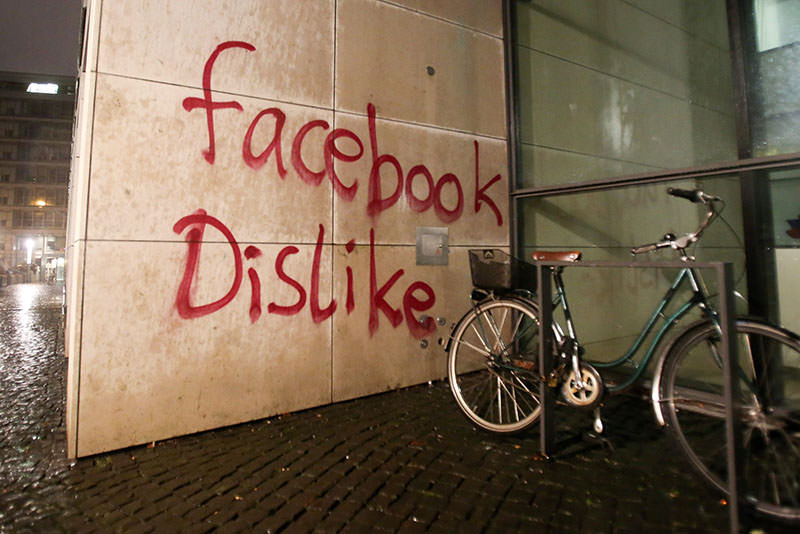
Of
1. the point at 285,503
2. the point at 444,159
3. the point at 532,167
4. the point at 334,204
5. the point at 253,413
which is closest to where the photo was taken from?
the point at 285,503

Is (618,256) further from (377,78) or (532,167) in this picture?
(377,78)

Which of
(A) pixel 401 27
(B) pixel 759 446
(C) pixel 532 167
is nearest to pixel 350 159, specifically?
(A) pixel 401 27

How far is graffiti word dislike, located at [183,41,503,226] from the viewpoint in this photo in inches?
119

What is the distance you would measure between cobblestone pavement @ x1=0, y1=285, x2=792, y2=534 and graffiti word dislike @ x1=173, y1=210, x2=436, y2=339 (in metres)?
0.78

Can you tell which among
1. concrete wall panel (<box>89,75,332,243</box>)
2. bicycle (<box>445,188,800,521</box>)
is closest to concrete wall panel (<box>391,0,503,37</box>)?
concrete wall panel (<box>89,75,332,243</box>)

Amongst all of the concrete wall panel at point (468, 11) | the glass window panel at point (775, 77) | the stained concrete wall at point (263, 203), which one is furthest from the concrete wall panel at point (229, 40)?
the glass window panel at point (775, 77)

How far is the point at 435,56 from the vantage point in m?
4.05

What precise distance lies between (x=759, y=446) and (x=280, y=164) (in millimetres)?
3293

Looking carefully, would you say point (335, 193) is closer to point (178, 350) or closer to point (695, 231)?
point (178, 350)

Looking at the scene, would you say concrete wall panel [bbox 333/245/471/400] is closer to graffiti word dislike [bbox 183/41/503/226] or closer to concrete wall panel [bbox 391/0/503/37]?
graffiti word dislike [bbox 183/41/503/226]

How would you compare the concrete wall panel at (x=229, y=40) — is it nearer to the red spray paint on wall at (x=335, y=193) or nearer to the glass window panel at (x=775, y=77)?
the red spray paint on wall at (x=335, y=193)

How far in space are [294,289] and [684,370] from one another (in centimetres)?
251

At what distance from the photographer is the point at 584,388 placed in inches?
97.9

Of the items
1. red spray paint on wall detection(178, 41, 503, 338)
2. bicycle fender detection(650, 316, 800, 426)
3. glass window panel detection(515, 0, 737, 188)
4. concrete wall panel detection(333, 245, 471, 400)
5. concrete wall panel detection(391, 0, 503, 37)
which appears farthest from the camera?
concrete wall panel detection(391, 0, 503, 37)
